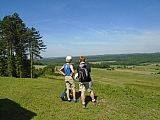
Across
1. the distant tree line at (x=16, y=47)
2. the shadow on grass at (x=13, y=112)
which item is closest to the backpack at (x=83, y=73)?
the shadow on grass at (x=13, y=112)

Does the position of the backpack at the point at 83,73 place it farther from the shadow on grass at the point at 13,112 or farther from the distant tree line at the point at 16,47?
the distant tree line at the point at 16,47

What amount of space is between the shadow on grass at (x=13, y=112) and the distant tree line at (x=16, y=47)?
25.9 metres


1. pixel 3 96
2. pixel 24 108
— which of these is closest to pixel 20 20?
pixel 3 96

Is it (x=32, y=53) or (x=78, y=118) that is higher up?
(x=32, y=53)

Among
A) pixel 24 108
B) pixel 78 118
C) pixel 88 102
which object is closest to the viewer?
pixel 78 118

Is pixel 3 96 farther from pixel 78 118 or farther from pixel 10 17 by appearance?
pixel 10 17

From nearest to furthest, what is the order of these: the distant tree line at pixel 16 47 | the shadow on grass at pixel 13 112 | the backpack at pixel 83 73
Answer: the shadow on grass at pixel 13 112 < the backpack at pixel 83 73 < the distant tree line at pixel 16 47

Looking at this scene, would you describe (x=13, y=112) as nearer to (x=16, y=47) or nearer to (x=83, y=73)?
(x=83, y=73)

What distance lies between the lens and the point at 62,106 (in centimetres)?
710

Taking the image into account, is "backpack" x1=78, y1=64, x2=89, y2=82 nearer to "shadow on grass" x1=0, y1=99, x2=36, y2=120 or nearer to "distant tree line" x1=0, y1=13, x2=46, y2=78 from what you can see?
"shadow on grass" x1=0, y1=99, x2=36, y2=120

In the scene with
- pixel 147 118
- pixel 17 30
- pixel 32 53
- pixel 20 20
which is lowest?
pixel 147 118

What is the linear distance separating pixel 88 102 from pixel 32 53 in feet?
91.9

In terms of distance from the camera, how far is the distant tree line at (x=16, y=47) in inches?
1230

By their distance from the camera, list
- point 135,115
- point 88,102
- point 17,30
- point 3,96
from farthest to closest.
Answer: point 17,30
point 3,96
point 88,102
point 135,115
